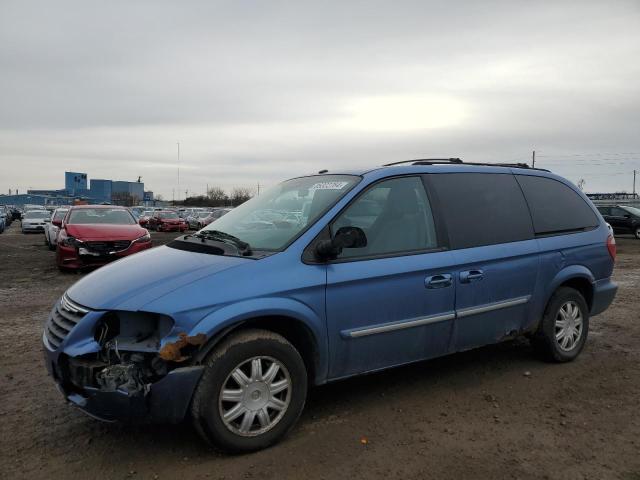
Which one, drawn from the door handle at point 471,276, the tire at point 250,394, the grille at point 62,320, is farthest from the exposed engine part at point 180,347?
the door handle at point 471,276

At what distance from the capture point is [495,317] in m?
4.31

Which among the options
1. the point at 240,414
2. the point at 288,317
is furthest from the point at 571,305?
the point at 240,414

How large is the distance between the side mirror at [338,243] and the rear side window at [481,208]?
1.01 metres

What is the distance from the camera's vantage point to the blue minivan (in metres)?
3.04

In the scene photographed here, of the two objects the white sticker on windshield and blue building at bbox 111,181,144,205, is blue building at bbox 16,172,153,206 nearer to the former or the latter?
blue building at bbox 111,181,144,205

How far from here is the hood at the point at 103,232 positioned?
10.6 m

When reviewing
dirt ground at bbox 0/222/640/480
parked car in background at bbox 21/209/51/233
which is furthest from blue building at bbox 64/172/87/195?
dirt ground at bbox 0/222/640/480

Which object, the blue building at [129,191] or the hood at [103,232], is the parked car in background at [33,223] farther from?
the blue building at [129,191]

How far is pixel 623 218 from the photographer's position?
78.8 ft

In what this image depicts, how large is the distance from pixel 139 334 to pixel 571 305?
3908 millimetres

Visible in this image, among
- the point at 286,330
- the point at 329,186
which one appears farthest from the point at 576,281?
the point at 286,330

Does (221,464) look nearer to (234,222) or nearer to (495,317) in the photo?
(234,222)

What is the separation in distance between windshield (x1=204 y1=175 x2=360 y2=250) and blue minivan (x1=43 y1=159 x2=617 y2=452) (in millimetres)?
16

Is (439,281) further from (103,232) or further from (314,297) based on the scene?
(103,232)
